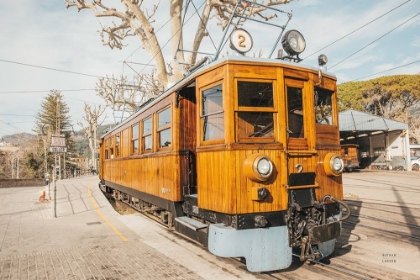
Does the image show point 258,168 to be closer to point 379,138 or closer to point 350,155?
point 350,155

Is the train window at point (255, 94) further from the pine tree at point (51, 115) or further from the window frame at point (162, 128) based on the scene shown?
the pine tree at point (51, 115)

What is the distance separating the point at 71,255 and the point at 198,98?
3440 millimetres

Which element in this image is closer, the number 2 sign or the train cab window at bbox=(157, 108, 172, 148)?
the number 2 sign

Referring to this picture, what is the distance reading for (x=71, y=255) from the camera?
5371 mm

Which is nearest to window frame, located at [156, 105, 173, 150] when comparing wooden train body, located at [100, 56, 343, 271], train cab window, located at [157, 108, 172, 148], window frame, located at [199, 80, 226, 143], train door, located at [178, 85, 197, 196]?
train cab window, located at [157, 108, 172, 148]

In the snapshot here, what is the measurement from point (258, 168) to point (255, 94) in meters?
1.08

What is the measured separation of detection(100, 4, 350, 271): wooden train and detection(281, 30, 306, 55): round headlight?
2 cm

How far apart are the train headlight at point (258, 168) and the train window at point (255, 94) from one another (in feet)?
2.53

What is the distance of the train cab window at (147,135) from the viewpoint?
7.10m

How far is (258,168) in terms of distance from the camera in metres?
4.05

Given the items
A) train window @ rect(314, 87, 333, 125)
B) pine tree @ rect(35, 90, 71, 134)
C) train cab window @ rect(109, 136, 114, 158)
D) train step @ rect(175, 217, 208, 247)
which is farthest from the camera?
pine tree @ rect(35, 90, 71, 134)

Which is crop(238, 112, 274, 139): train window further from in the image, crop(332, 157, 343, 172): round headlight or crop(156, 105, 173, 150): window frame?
crop(156, 105, 173, 150): window frame

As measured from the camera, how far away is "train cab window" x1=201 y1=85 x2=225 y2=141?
176 inches

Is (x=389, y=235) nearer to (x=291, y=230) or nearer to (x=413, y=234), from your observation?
(x=413, y=234)
